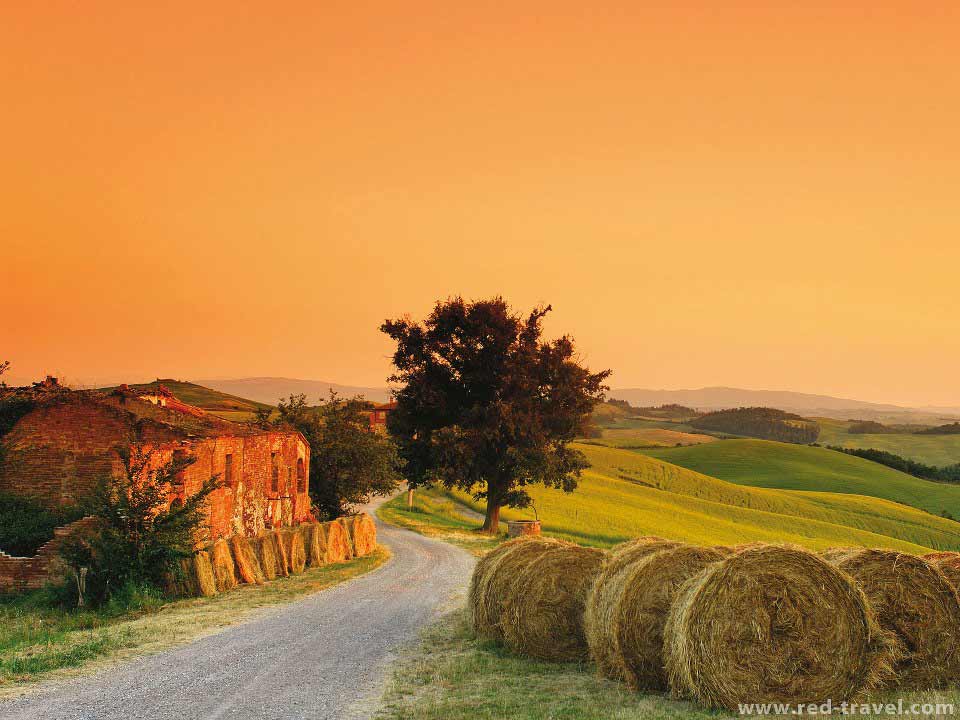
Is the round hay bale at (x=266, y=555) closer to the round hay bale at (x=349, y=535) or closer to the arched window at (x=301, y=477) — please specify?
the round hay bale at (x=349, y=535)

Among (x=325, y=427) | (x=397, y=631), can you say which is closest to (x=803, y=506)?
(x=325, y=427)

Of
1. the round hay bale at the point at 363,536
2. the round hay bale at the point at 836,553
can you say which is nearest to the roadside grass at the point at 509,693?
the round hay bale at the point at 836,553

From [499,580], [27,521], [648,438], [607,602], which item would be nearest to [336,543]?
[27,521]

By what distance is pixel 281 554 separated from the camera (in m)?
27.6

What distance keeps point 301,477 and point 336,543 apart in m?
11.8

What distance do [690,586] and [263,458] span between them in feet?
90.2

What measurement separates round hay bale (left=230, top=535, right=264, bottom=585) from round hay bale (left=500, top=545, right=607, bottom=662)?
40.0 ft

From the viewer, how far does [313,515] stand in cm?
4416

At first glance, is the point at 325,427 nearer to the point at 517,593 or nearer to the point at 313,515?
the point at 313,515

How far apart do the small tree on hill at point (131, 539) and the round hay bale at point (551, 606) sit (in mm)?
11485

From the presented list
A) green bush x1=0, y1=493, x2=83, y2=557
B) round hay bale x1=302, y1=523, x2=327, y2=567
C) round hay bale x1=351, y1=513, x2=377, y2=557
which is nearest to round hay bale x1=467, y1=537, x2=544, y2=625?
round hay bale x1=302, y1=523, x2=327, y2=567

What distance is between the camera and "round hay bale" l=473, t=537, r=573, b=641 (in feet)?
52.8

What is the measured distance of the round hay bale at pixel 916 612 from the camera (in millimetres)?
12914

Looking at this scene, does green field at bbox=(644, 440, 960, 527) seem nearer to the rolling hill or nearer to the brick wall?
the rolling hill
